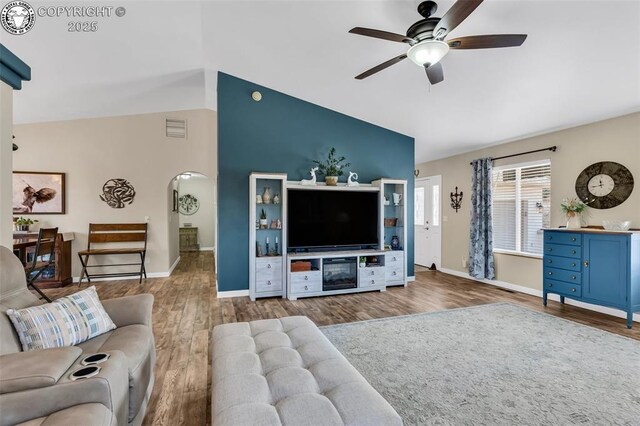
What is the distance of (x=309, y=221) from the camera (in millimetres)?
4852

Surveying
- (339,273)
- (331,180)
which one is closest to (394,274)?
(339,273)

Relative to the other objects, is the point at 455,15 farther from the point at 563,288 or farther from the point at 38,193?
the point at 38,193

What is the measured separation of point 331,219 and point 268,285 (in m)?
1.42

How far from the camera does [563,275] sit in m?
4.08

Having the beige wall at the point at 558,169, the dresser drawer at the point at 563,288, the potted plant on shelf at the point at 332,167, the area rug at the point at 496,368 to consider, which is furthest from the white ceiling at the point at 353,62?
the area rug at the point at 496,368

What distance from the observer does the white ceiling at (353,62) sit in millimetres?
2764

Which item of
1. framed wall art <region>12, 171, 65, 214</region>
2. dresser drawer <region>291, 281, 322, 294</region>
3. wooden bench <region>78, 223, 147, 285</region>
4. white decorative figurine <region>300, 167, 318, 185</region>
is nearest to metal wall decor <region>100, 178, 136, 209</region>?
wooden bench <region>78, 223, 147, 285</region>

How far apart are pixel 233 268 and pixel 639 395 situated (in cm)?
446

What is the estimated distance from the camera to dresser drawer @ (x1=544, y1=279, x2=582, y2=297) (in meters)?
3.93

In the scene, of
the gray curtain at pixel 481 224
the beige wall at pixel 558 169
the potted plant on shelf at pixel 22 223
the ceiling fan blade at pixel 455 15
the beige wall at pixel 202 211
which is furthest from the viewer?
the beige wall at pixel 202 211

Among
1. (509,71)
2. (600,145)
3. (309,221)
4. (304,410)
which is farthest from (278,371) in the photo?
(600,145)

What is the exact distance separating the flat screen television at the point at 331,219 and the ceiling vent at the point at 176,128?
3029 mm

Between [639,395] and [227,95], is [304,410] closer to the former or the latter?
[639,395]

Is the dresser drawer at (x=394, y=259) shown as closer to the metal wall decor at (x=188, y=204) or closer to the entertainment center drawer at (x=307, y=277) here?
the entertainment center drawer at (x=307, y=277)
